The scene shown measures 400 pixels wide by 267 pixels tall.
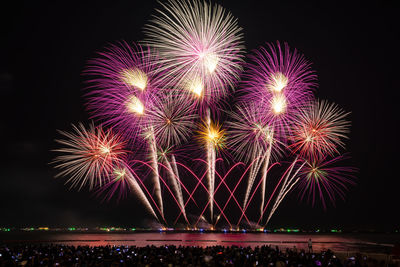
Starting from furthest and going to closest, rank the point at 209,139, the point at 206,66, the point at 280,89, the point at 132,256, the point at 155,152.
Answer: the point at 155,152 < the point at 209,139 < the point at 280,89 < the point at 206,66 < the point at 132,256

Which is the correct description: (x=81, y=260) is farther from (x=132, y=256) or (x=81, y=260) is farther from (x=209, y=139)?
(x=209, y=139)

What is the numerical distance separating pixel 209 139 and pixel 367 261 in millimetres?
24612

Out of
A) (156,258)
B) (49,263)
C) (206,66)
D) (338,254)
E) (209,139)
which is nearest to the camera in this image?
(49,263)

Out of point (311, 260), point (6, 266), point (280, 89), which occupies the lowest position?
point (6, 266)

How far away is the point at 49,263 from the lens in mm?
19562

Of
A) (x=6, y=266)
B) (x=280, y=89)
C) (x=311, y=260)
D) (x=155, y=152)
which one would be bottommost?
(x=6, y=266)

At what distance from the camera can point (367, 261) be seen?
68.8 ft

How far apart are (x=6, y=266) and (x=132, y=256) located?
6758 mm

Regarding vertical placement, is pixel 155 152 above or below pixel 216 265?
above

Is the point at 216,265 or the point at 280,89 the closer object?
the point at 216,265

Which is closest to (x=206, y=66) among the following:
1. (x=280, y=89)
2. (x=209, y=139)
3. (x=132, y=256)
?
(x=280, y=89)

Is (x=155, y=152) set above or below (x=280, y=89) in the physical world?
below

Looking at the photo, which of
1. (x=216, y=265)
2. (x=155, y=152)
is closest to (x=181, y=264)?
(x=216, y=265)

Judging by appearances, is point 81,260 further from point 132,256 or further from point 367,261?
point 367,261
